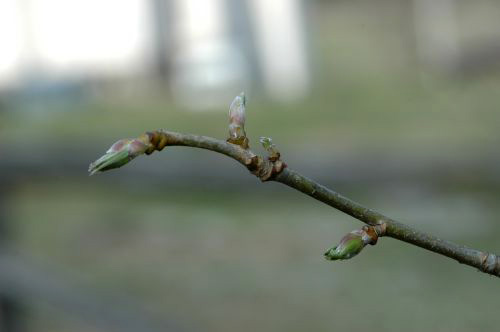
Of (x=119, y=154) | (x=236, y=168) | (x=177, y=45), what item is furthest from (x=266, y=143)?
(x=177, y=45)

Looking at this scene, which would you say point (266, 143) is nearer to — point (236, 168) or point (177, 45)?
point (236, 168)

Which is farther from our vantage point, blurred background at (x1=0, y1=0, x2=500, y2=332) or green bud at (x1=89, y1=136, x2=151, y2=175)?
blurred background at (x1=0, y1=0, x2=500, y2=332)

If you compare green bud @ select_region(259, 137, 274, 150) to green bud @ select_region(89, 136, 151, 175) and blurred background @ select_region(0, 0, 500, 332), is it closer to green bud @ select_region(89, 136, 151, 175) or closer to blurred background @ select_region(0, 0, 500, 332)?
green bud @ select_region(89, 136, 151, 175)

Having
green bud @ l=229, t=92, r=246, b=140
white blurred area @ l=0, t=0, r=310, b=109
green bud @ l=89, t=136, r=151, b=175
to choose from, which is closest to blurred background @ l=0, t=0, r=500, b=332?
white blurred area @ l=0, t=0, r=310, b=109

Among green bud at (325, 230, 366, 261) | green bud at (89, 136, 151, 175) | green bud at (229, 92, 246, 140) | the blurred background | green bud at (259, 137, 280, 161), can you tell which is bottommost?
the blurred background

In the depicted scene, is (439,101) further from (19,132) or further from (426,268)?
(426,268)

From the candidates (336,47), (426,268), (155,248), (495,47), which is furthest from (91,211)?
(336,47)

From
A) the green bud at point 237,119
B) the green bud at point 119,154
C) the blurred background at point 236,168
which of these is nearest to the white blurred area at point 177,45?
the blurred background at point 236,168
